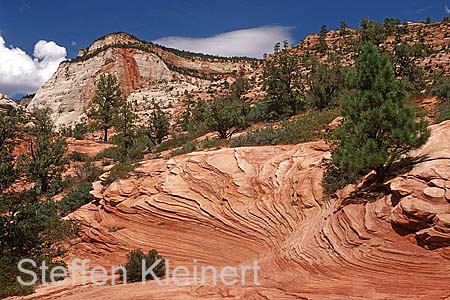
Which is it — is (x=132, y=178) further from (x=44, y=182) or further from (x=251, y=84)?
(x=251, y=84)

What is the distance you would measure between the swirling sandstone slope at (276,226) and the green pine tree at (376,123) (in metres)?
0.72

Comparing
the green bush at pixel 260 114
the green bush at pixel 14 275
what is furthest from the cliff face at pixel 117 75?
the green bush at pixel 14 275

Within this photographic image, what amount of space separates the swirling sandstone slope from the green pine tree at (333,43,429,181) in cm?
72

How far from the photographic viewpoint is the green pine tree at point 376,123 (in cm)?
928

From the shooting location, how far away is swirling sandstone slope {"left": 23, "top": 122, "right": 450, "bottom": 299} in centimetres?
730

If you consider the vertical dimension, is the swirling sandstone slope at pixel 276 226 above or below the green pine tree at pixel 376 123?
below

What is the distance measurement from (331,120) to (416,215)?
10.0 meters

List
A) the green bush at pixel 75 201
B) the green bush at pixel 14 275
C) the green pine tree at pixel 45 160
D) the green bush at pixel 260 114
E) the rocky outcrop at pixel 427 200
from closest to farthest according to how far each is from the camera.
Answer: the rocky outcrop at pixel 427 200 → the green bush at pixel 14 275 → the green bush at pixel 75 201 → the green pine tree at pixel 45 160 → the green bush at pixel 260 114

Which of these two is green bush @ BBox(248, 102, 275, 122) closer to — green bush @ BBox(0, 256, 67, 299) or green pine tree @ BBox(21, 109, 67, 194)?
green pine tree @ BBox(21, 109, 67, 194)

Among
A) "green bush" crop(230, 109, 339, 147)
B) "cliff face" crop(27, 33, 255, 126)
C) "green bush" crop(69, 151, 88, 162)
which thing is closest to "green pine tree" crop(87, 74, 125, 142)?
"green bush" crop(69, 151, 88, 162)

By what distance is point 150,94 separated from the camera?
65.4m

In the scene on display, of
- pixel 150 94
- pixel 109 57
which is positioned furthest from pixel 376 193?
pixel 109 57

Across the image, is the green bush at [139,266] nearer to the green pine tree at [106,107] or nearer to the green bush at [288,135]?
the green bush at [288,135]

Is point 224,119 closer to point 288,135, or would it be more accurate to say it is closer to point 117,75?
point 288,135
